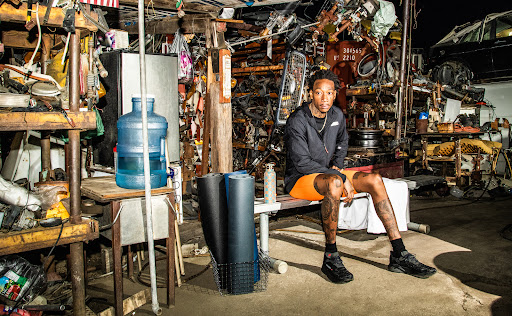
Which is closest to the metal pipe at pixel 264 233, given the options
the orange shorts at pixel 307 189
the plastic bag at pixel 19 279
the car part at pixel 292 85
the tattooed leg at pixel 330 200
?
the orange shorts at pixel 307 189

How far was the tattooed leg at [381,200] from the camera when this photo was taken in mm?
4367

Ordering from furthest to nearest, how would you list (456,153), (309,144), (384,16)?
1. (456,153)
2. (384,16)
3. (309,144)

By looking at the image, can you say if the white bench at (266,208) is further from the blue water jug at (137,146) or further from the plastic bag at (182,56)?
the plastic bag at (182,56)

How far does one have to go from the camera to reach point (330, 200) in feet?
14.0

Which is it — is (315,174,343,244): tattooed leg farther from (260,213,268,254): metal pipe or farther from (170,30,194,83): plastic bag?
(170,30,194,83): plastic bag

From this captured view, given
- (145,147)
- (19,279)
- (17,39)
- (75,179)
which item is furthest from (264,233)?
(17,39)

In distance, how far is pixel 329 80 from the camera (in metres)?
4.71

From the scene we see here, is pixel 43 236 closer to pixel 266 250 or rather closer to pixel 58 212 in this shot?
pixel 58 212

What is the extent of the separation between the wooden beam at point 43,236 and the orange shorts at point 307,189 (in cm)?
233

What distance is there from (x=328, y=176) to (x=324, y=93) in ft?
3.51

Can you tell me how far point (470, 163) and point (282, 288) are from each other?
24.3 ft

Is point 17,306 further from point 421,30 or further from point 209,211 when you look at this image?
point 421,30

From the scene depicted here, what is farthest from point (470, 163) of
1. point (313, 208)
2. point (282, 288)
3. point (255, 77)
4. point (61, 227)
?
point (61, 227)

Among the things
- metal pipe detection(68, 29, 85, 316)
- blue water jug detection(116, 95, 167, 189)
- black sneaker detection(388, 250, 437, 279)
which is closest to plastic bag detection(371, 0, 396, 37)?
black sneaker detection(388, 250, 437, 279)
